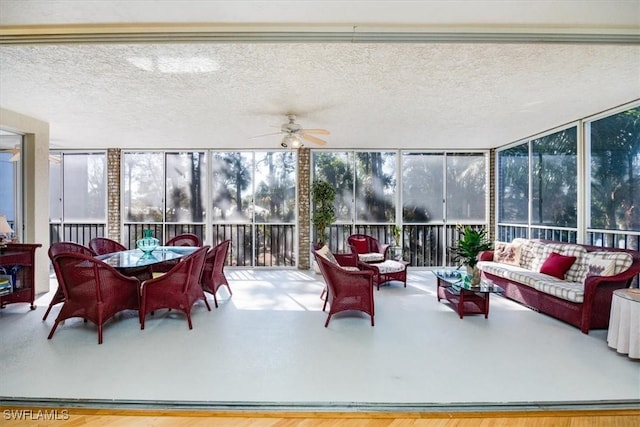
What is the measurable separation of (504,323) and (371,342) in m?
1.80

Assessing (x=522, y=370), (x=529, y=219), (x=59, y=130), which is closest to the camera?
(x=522, y=370)

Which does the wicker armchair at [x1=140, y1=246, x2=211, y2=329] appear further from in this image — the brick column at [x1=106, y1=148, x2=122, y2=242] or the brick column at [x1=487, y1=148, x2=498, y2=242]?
the brick column at [x1=487, y1=148, x2=498, y2=242]

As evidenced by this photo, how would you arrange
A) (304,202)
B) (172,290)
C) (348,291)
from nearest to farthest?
(172,290) < (348,291) < (304,202)

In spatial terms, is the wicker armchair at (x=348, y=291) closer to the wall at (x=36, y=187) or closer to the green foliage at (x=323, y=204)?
the green foliage at (x=323, y=204)

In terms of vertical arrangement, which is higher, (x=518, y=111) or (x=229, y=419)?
(x=518, y=111)

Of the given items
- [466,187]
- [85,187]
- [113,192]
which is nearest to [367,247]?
[466,187]

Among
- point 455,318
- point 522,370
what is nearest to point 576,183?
point 455,318

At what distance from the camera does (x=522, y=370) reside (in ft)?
8.30

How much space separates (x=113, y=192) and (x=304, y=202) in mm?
4497

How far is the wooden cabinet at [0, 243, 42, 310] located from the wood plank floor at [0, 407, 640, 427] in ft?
8.96

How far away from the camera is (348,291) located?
3.54 meters

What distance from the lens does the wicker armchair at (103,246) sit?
4.72 meters

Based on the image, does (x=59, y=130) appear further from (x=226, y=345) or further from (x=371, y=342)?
(x=371, y=342)

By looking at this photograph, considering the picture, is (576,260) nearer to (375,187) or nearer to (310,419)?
(375,187)
